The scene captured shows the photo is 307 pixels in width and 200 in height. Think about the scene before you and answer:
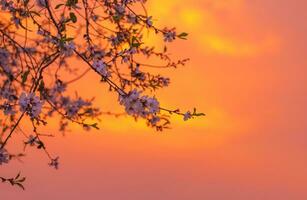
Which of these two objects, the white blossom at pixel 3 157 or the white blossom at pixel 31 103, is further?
the white blossom at pixel 3 157

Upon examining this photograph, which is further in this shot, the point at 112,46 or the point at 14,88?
the point at 14,88

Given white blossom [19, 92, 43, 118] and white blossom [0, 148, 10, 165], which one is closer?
white blossom [19, 92, 43, 118]

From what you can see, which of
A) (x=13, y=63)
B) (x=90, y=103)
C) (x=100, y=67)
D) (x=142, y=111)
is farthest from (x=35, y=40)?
(x=142, y=111)

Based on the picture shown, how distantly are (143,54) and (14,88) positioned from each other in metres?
2.34

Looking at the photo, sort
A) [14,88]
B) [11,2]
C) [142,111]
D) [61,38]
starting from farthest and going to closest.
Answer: [14,88] < [11,2] < [61,38] < [142,111]

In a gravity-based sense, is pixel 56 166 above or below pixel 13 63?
below

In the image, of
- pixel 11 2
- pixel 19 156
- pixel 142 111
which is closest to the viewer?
pixel 142 111

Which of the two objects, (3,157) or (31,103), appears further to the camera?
(3,157)

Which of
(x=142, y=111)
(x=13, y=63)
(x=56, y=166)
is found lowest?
(x=142, y=111)

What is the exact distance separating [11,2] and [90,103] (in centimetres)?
294

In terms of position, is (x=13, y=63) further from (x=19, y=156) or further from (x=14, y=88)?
(x=19, y=156)

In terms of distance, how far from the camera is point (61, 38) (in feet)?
22.7

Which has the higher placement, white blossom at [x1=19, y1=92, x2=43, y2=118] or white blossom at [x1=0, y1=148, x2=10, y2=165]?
white blossom at [x1=0, y1=148, x2=10, y2=165]

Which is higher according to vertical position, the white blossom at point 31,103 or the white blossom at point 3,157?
the white blossom at point 3,157
